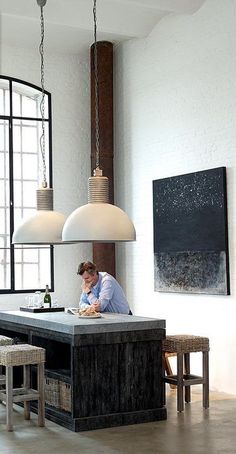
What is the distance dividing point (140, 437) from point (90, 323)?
1.01m

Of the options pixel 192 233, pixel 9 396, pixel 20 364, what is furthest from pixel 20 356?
pixel 192 233

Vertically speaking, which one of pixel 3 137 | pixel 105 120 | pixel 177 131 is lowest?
pixel 177 131

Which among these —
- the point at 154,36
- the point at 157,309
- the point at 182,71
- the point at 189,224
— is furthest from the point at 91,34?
the point at 157,309

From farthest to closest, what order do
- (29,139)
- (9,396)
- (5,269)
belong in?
1. (29,139)
2. (5,269)
3. (9,396)

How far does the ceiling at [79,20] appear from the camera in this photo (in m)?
8.48

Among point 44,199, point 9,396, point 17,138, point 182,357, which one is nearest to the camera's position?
point 9,396

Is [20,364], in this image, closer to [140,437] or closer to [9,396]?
[9,396]

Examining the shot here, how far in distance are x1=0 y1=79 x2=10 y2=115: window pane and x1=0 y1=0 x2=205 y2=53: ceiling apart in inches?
19.9

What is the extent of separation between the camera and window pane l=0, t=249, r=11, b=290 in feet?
32.4

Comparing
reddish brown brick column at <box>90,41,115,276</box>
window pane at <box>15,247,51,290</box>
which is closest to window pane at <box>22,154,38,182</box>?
reddish brown brick column at <box>90,41,115,276</box>

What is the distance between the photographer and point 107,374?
6457mm

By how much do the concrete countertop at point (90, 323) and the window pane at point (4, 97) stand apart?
3.64 metres

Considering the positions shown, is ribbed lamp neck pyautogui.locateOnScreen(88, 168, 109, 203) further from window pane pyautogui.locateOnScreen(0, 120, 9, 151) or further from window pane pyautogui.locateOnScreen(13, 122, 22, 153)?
window pane pyautogui.locateOnScreen(13, 122, 22, 153)

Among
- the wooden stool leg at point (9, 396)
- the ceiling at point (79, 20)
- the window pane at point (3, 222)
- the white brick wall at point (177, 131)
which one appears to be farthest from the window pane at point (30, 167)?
the wooden stool leg at point (9, 396)
